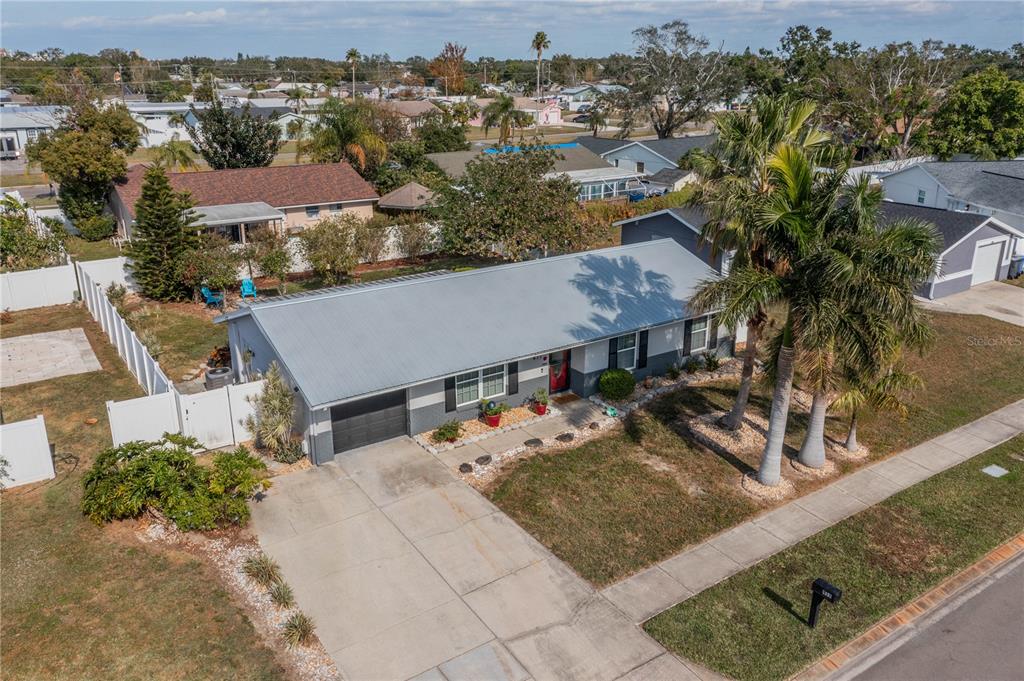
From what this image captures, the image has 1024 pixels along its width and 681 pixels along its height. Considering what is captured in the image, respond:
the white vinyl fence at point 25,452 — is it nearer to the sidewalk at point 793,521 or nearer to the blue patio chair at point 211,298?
the sidewalk at point 793,521

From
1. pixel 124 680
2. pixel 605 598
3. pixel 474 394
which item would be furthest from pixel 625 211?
pixel 124 680

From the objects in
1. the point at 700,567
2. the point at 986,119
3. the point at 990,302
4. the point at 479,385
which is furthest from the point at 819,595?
the point at 986,119

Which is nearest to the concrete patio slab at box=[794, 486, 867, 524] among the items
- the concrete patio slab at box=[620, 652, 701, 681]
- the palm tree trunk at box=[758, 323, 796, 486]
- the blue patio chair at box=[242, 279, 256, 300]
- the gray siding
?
the palm tree trunk at box=[758, 323, 796, 486]

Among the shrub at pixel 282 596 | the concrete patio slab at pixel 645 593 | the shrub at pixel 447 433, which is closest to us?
the shrub at pixel 282 596

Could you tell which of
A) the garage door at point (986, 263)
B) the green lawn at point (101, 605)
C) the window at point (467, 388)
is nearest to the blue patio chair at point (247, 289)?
the green lawn at point (101, 605)

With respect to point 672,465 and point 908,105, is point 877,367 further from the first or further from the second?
point 908,105

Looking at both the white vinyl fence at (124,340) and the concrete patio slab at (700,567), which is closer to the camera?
the concrete patio slab at (700,567)

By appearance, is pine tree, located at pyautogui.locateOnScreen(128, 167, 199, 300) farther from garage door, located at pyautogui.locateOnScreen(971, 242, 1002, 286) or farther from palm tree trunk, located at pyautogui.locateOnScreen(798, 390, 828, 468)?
garage door, located at pyautogui.locateOnScreen(971, 242, 1002, 286)
